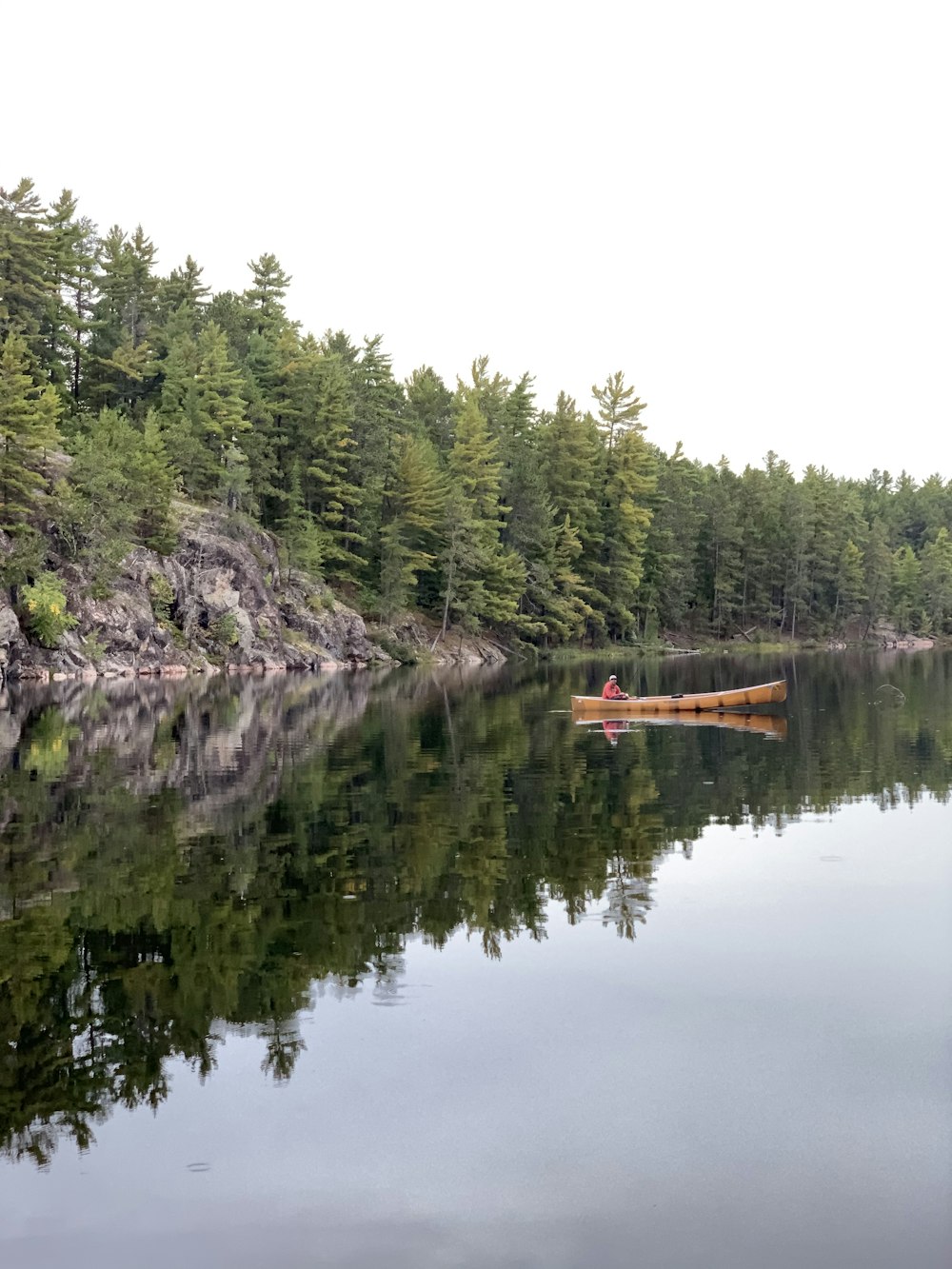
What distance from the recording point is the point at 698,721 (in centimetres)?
3947

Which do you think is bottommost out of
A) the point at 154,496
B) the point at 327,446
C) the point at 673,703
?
the point at 673,703

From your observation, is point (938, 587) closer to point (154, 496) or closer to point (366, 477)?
point (366, 477)

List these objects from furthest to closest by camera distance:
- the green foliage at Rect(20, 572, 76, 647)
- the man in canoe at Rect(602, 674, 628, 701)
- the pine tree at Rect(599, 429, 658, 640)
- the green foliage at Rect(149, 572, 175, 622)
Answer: the pine tree at Rect(599, 429, 658, 640) → the green foliage at Rect(149, 572, 175, 622) → the green foliage at Rect(20, 572, 76, 647) → the man in canoe at Rect(602, 674, 628, 701)

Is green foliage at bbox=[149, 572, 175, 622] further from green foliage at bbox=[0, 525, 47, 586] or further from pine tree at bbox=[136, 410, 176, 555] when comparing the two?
green foliage at bbox=[0, 525, 47, 586]

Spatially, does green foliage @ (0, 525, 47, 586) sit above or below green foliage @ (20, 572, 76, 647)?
above

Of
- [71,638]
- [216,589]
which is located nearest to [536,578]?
[216,589]

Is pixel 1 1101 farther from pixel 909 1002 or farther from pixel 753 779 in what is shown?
pixel 753 779

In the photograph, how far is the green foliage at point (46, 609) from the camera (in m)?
55.8

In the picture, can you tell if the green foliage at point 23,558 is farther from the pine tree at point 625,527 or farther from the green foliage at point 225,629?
the pine tree at point 625,527

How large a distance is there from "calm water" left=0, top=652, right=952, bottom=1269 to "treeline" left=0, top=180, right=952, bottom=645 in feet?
144

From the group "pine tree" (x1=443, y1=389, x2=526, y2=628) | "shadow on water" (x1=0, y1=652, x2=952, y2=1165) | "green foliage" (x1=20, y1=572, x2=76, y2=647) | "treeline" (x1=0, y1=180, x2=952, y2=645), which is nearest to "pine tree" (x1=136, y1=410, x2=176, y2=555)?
"treeline" (x1=0, y1=180, x2=952, y2=645)

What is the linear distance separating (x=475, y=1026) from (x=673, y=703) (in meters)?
31.0

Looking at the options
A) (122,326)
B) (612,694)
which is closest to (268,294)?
(122,326)

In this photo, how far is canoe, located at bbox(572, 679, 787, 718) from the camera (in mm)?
39781
